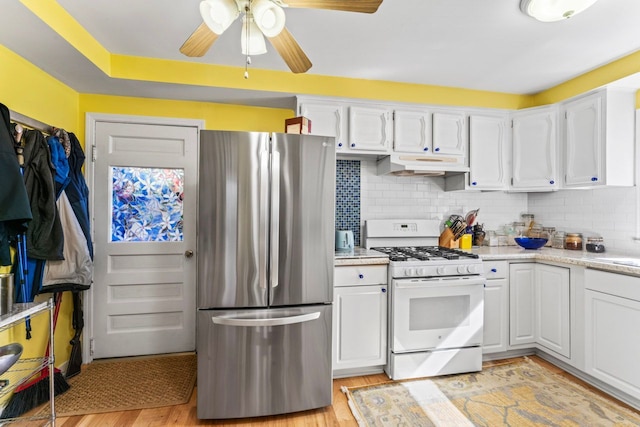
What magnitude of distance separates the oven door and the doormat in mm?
1660

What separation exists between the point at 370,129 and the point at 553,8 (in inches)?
55.9

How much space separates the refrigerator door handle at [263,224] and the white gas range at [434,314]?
102cm

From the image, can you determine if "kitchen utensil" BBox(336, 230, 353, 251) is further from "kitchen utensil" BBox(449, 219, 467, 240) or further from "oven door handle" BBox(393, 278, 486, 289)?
"kitchen utensil" BBox(449, 219, 467, 240)

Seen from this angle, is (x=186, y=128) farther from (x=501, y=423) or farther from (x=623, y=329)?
(x=623, y=329)

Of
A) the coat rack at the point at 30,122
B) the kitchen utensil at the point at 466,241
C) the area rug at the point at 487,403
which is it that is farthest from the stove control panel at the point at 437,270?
the coat rack at the point at 30,122

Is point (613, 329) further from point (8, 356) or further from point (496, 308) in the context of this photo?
point (8, 356)

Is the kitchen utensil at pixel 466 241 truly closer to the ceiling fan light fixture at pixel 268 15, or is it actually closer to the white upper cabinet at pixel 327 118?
the white upper cabinet at pixel 327 118

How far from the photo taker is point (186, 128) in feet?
9.38

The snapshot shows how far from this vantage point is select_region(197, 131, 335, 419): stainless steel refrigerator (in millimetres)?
1907

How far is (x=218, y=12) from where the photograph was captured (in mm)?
1314

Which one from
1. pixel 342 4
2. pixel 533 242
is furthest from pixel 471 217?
pixel 342 4

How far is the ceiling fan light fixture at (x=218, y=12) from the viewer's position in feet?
4.24

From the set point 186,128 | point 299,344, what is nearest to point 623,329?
point 299,344

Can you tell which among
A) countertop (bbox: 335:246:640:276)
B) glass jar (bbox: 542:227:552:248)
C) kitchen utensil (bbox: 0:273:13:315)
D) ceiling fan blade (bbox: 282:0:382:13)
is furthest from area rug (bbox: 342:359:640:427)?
ceiling fan blade (bbox: 282:0:382:13)
